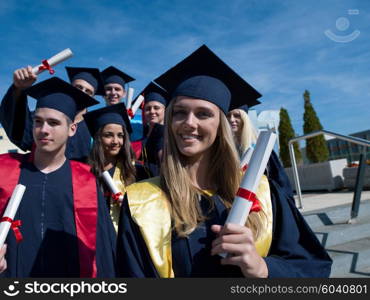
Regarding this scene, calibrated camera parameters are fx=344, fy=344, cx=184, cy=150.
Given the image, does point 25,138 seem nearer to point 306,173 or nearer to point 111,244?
point 111,244

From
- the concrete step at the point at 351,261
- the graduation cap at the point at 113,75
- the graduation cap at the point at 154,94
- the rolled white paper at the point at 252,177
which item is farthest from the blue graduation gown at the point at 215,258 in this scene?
the graduation cap at the point at 113,75

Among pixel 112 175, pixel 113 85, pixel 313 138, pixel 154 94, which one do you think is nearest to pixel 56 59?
pixel 112 175

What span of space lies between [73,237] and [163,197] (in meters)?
1.21

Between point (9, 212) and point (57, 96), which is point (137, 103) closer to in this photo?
point (57, 96)

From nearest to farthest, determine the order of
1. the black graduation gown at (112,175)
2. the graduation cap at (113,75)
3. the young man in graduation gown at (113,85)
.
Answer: the black graduation gown at (112,175) < the young man in graduation gown at (113,85) < the graduation cap at (113,75)

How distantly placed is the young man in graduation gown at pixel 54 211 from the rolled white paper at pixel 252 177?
150 cm

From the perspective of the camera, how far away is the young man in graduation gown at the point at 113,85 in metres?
5.59

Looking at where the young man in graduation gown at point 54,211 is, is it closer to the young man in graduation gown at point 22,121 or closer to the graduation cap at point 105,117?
the young man in graduation gown at point 22,121

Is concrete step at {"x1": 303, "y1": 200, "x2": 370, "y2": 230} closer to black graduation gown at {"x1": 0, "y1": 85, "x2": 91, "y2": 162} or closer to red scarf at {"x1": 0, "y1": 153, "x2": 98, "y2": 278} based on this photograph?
red scarf at {"x1": 0, "y1": 153, "x2": 98, "y2": 278}

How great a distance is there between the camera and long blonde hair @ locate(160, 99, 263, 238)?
1.58 meters

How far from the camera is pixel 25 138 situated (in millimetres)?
3281

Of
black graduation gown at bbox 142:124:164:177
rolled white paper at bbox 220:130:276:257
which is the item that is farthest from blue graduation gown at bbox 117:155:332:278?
black graduation gown at bbox 142:124:164:177

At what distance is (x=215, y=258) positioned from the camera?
1.54m

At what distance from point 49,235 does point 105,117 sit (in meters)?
1.67
